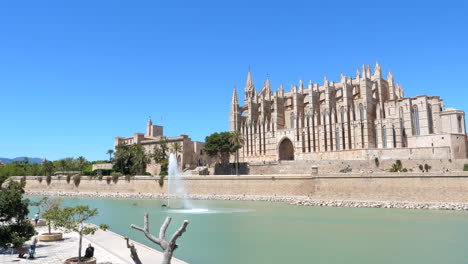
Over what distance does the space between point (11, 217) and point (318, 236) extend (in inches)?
494

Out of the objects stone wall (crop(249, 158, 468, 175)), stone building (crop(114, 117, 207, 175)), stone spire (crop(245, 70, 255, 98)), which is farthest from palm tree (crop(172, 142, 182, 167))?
stone spire (crop(245, 70, 255, 98))

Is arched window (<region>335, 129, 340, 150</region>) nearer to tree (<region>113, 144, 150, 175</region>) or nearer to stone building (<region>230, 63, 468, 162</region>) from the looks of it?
stone building (<region>230, 63, 468, 162</region>)

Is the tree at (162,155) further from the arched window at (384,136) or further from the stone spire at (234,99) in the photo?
the arched window at (384,136)

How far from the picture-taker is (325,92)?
179 ft

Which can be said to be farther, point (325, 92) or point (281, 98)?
point (281, 98)

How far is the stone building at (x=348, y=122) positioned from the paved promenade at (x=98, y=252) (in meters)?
35.9

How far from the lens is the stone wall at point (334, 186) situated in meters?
26.5

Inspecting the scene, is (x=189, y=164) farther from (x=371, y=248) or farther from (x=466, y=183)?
(x=371, y=248)

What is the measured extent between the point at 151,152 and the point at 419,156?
41023 mm

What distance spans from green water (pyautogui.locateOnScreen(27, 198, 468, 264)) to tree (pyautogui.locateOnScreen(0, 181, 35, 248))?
495 centimetres

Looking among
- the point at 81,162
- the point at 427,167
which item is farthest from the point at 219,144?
the point at 81,162

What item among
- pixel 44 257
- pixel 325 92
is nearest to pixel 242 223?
pixel 44 257


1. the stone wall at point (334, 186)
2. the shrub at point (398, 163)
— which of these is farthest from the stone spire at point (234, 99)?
the shrub at point (398, 163)

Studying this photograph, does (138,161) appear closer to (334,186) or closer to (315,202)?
(315,202)
